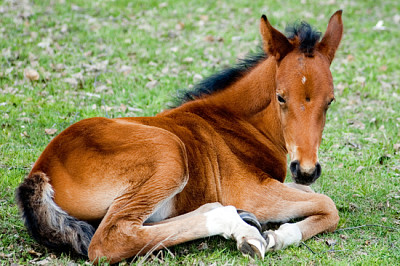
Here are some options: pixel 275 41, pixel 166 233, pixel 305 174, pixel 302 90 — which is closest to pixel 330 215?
pixel 305 174

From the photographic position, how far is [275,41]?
495 cm

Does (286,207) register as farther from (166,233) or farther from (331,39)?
(331,39)

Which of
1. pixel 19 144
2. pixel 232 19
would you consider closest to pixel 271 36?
pixel 19 144

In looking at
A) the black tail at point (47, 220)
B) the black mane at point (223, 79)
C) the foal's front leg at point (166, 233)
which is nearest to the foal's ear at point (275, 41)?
the black mane at point (223, 79)

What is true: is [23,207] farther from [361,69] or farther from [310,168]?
[361,69]

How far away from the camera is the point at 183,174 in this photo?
450cm

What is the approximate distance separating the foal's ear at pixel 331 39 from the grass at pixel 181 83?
171 cm

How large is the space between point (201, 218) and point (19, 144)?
3276 millimetres

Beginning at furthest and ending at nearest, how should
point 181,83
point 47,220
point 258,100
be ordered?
point 181,83 < point 258,100 < point 47,220

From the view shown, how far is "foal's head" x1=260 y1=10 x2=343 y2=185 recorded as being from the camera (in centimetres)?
446

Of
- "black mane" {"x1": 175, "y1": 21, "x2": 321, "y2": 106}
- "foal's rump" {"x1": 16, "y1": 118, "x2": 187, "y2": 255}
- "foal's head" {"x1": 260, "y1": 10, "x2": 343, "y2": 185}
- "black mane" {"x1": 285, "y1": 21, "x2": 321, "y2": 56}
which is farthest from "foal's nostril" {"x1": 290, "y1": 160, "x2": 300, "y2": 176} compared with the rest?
"black mane" {"x1": 175, "y1": 21, "x2": 321, "y2": 106}

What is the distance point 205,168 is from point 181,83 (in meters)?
4.22

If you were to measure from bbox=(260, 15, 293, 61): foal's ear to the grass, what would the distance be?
1846mm

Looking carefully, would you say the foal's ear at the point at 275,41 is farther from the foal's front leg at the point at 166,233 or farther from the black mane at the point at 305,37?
the foal's front leg at the point at 166,233
